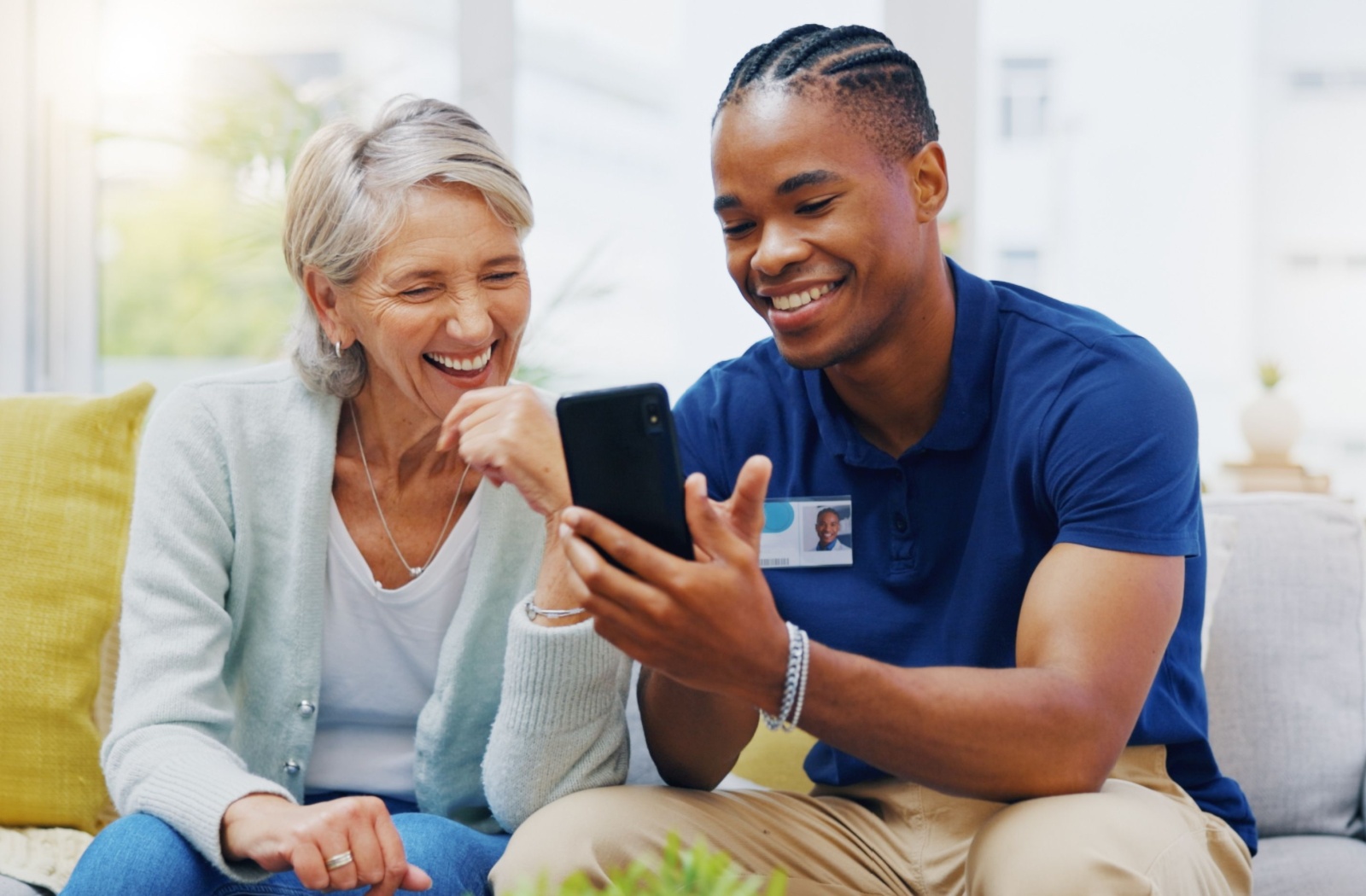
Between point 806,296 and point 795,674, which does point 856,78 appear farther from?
point 795,674

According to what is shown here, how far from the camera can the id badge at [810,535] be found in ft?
4.53

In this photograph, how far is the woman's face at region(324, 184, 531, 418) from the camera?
141 cm

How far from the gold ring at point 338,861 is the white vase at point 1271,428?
7.09 ft

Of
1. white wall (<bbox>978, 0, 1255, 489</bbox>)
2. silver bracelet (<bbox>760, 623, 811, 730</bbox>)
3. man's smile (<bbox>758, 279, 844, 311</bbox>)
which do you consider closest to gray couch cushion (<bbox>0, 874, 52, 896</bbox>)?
silver bracelet (<bbox>760, 623, 811, 730</bbox>)

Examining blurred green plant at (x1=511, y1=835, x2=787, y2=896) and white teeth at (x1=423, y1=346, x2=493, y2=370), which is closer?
blurred green plant at (x1=511, y1=835, x2=787, y2=896)

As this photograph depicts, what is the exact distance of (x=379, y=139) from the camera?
147 centimetres

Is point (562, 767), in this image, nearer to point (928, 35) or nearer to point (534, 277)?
point (534, 277)

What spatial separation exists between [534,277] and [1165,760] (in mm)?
1966

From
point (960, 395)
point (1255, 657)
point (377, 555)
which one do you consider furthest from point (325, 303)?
→ point (1255, 657)

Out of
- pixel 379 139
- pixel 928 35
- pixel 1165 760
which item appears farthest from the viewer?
pixel 928 35

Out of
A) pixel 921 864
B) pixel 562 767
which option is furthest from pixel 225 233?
pixel 921 864

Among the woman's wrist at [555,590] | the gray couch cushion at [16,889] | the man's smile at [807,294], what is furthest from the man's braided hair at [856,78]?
the gray couch cushion at [16,889]

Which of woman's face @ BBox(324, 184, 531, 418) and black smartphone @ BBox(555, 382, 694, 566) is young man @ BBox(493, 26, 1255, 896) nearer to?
black smartphone @ BBox(555, 382, 694, 566)

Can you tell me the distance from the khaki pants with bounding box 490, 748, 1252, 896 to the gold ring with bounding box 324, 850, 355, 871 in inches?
5.9
